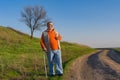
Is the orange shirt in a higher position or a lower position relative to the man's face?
lower

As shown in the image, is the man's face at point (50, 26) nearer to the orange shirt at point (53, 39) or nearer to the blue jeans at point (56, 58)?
the orange shirt at point (53, 39)

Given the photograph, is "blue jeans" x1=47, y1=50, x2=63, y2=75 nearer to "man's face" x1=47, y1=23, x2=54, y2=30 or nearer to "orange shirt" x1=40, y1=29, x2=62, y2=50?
"orange shirt" x1=40, y1=29, x2=62, y2=50

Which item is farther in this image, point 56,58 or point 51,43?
point 56,58

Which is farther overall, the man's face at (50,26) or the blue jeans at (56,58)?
the blue jeans at (56,58)

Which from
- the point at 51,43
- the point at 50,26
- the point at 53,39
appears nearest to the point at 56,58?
the point at 51,43

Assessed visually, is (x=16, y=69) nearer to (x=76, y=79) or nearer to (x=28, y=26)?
(x=76, y=79)

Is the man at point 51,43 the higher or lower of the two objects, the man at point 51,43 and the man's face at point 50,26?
the lower

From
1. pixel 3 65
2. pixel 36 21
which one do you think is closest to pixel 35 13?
pixel 36 21

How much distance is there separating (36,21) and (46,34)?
62.4 metres

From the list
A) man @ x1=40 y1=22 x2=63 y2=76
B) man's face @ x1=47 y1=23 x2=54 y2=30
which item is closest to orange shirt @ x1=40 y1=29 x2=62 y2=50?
man @ x1=40 y1=22 x2=63 y2=76

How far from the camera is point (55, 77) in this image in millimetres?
12961

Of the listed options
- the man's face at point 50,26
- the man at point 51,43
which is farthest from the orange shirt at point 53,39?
the man's face at point 50,26

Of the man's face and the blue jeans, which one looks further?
the blue jeans

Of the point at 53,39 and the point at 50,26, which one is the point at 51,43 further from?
the point at 50,26
